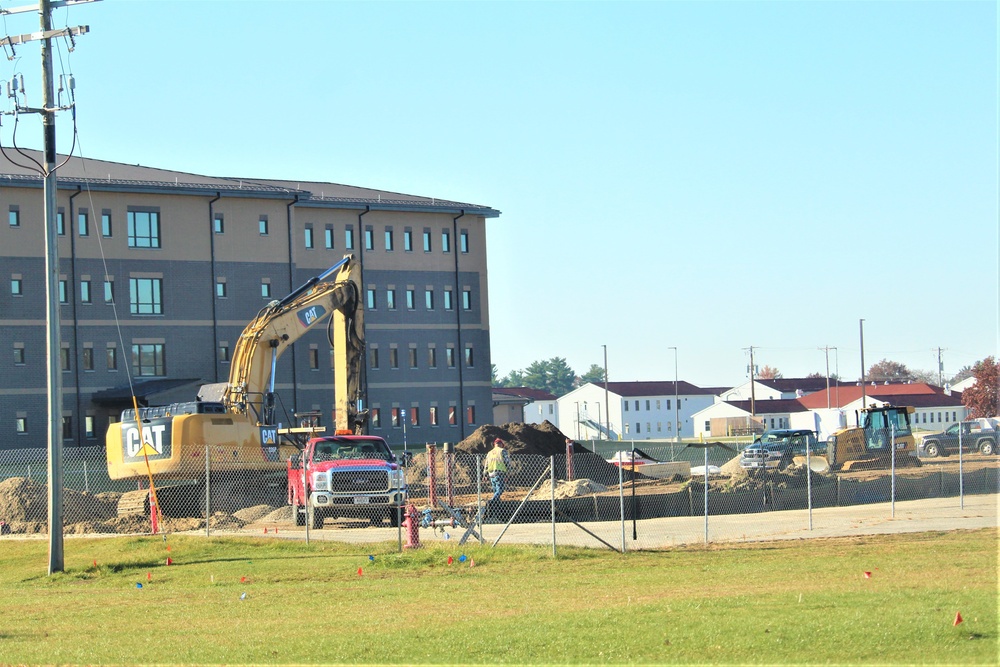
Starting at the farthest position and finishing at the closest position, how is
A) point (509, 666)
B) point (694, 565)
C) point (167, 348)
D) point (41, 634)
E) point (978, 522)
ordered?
point (167, 348)
point (978, 522)
point (694, 565)
point (41, 634)
point (509, 666)

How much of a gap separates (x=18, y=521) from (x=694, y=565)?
21000mm

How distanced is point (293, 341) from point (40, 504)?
8317 millimetres

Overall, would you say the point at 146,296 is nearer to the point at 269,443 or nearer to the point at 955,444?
the point at 269,443

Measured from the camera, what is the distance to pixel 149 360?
197 ft

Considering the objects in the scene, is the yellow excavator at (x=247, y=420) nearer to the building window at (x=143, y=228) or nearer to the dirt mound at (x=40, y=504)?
the dirt mound at (x=40, y=504)

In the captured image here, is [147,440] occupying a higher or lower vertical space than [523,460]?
higher

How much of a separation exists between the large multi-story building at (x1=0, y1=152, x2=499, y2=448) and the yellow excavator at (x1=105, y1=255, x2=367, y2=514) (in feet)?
64.8

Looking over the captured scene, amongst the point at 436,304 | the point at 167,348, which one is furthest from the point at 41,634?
the point at 436,304

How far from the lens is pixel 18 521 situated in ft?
107

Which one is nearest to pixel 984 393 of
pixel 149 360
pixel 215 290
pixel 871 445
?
pixel 871 445

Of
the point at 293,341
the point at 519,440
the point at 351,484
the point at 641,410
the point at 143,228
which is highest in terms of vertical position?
the point at 143,228

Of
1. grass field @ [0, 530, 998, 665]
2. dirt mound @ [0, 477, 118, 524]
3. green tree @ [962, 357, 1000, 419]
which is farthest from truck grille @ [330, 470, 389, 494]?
green tree @ [962, 357, 1000, 419]

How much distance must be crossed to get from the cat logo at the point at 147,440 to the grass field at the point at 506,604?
7559 millimetres

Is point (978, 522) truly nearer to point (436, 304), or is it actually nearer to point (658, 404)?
point (436, 304)
